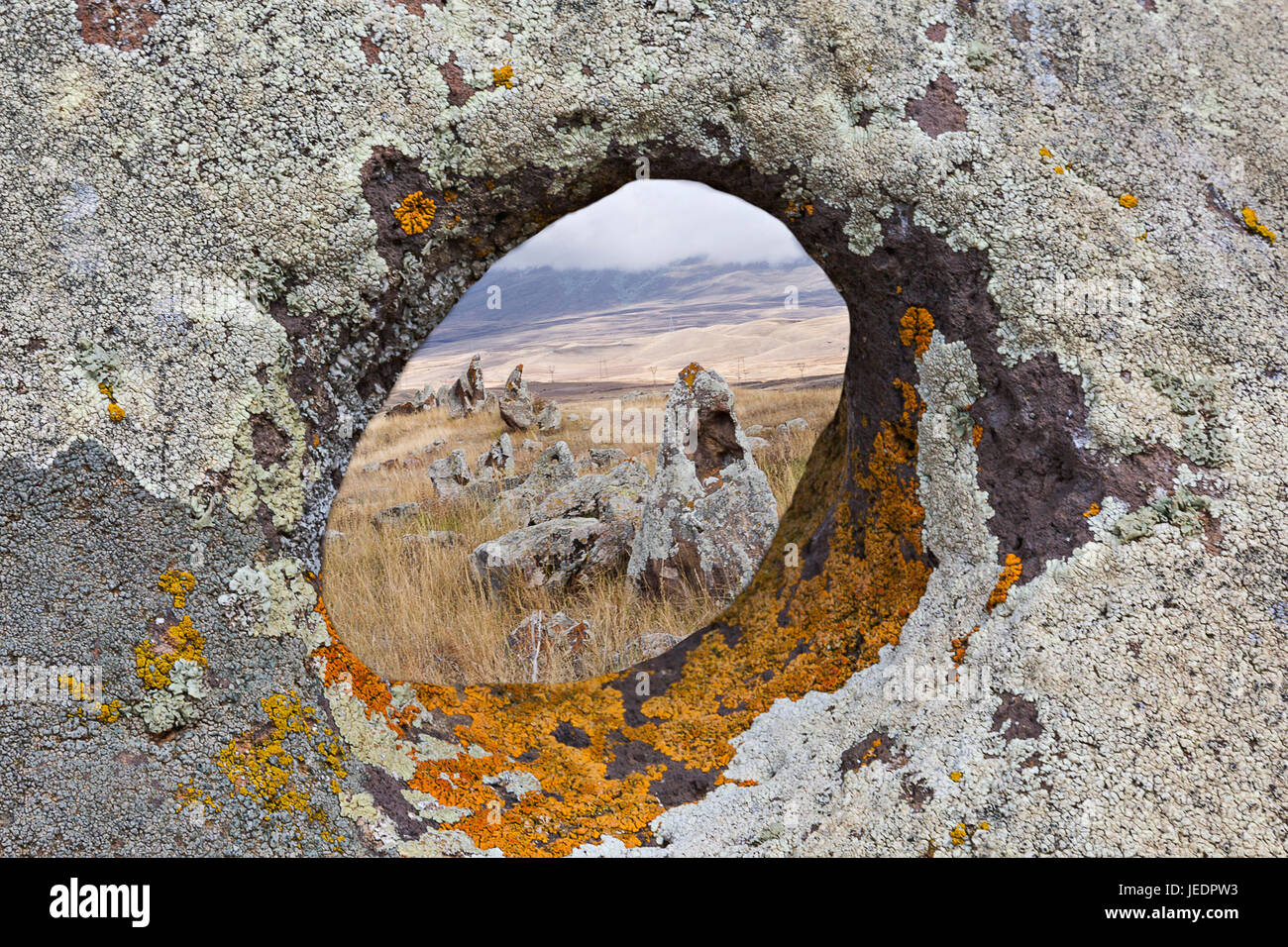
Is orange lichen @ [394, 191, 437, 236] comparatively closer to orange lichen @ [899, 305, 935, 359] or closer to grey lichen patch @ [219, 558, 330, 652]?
grey lichen patch @ [219, 558, 330, 652]

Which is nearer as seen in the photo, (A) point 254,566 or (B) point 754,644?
(A) point 254,566

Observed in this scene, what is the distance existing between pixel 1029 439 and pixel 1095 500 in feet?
1.02

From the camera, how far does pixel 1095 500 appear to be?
296 centimetres

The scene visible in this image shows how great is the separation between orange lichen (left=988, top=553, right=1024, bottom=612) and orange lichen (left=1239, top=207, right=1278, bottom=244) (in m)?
1.52

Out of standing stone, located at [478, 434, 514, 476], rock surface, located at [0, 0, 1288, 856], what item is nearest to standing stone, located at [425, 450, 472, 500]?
standing stone, located at [478, 434, 514, 476]

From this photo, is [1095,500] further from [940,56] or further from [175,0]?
[175,0]

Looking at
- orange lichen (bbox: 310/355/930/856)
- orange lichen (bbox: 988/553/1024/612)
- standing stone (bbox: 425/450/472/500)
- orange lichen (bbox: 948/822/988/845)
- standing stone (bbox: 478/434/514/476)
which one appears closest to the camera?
orange lichen (bbox: 948/822/988/845)

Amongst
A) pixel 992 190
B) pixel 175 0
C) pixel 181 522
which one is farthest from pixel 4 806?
pixel 992 190

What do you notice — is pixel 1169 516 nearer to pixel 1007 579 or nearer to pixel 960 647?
pixel 1007 579

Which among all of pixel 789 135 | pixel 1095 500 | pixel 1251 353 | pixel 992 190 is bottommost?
pixel 1095 500

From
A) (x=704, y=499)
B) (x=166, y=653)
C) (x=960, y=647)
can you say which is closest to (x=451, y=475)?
(x=704, y=499)

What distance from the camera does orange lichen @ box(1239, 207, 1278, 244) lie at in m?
3.27

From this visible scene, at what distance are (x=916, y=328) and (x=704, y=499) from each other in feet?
9.11

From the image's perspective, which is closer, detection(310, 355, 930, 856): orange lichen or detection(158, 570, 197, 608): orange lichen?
detection(158, 570, 197, 608): orange lichen
